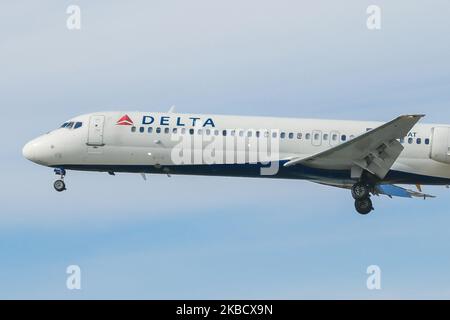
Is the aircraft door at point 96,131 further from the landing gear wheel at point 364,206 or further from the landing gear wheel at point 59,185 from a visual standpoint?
the landing gear wheel at point 364,206

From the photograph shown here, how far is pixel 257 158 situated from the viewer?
60750mm

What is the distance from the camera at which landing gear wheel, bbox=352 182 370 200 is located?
60.7 meters

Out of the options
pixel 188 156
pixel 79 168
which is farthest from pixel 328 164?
pixel 79 168

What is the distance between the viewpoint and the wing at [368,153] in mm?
58438

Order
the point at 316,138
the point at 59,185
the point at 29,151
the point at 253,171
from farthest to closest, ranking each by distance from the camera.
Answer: the point at 29,151 → the point at 59,185 → the point at 316,138 → the point at 253,171

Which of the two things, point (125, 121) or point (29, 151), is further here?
point (29, 151)

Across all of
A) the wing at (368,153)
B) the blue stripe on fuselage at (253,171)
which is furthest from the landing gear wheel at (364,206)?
the blue stripe on fuselage at (253,171)

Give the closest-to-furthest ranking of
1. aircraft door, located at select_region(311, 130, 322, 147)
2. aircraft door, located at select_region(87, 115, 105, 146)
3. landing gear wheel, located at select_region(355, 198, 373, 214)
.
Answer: landing gear wheel, located at select_region(355, 198, 373, 214) < aircraft door, located at select_region(311, 130, 322, 147) < aircraft door, located at select_region(87, 115, 105, 146)

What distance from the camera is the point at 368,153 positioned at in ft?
197

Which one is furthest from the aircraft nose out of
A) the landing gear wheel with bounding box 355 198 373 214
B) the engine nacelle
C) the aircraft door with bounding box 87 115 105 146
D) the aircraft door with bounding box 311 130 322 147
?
the engine nacelle

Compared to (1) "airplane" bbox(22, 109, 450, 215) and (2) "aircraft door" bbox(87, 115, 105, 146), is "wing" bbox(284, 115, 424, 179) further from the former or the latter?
(2) "aircraft door" bbox(87, 115, 105, 146)

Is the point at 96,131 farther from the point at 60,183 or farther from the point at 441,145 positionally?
the point at 441,145

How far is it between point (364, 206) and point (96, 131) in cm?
1275

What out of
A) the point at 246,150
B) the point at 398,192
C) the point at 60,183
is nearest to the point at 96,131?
the point at 60,183
